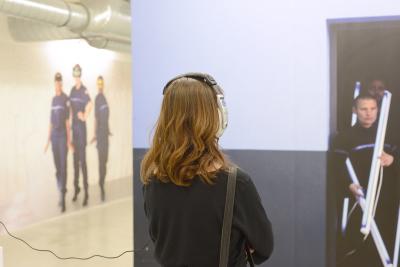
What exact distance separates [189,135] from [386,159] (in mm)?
1330

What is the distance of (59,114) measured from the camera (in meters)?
5.03

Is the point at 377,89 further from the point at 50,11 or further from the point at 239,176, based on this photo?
the point at 50,11

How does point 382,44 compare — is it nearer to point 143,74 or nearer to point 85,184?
point 143,74

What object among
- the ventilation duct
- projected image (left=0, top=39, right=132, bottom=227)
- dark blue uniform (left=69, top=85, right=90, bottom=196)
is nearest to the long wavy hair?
the ventilation duct

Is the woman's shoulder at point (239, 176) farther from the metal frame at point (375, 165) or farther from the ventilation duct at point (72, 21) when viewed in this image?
the ventilation duct at point (72, 21)

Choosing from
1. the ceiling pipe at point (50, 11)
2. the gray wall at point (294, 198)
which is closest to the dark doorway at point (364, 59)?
the gray wall at point (294, 198)

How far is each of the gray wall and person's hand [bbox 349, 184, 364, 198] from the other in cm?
13

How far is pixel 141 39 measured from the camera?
2551 millimetres

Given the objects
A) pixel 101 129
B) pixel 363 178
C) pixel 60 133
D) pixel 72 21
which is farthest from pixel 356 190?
pixel 101 129

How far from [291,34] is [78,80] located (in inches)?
137

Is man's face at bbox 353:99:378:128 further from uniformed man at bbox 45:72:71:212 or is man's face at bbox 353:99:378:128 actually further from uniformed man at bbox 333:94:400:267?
uniformed man at bbox 45:72:71:212

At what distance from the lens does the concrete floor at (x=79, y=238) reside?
13.0 feet

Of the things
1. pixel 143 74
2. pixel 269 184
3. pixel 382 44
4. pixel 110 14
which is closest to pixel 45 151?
pixel 110 14

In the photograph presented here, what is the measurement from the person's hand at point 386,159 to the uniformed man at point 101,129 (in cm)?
393
